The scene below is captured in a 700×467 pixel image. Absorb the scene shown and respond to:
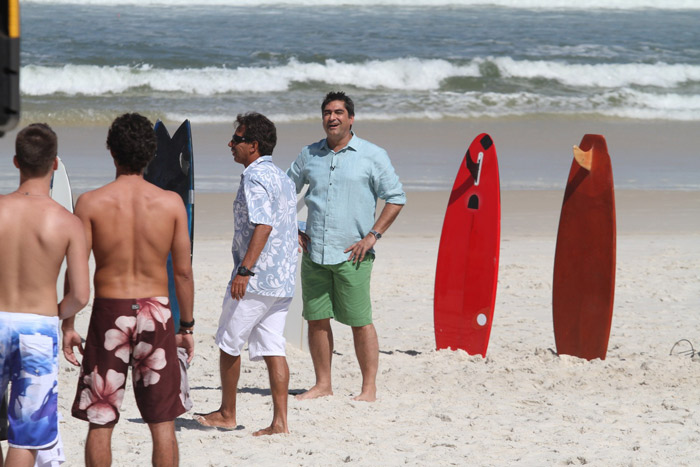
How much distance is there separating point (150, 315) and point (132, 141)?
2.02 feet

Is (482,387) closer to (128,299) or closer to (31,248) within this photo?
(128,299)

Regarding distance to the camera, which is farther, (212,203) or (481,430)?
(212,203)

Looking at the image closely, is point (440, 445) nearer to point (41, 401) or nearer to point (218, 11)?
point (41, 401)

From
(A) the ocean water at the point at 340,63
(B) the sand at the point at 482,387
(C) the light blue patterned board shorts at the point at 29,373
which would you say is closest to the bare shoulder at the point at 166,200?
(C) the light blue patterned board shorts at the point at 29,373

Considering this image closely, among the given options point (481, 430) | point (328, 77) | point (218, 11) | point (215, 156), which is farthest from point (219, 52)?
point (481, 430)

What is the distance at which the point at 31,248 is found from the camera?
298cm

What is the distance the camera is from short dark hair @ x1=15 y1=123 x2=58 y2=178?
299 centimetres

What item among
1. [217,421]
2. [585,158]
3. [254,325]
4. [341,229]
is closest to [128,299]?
[254,325]

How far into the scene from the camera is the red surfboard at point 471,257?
221 inches

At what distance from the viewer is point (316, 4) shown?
3375 cm

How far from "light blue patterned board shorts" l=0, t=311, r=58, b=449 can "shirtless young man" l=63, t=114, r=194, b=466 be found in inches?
9.4

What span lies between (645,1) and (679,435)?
36.5 meters

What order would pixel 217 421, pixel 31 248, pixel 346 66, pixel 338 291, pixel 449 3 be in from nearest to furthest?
1. pixel 31 248
2. pixel 217 421
3. pixel 338 291
4. pixel 346 66
5. pixel 449 3

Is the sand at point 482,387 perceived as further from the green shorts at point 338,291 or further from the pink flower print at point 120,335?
the pink flower print at point 120,335
